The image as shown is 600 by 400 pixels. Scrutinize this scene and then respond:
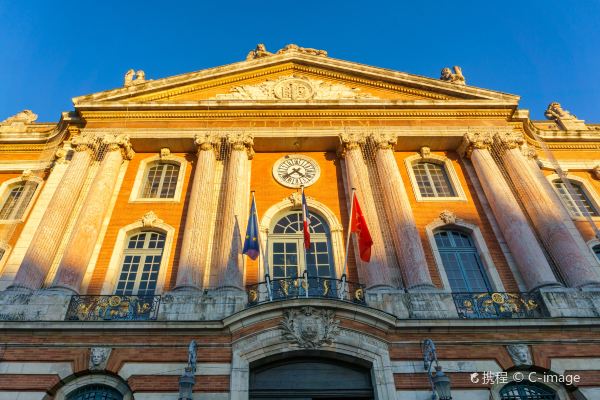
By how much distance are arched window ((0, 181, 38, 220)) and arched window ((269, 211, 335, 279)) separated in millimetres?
9690

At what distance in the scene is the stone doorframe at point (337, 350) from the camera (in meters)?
11.5

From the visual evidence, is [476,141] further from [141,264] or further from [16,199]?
[16,199]

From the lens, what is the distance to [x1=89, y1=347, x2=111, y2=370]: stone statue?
1167 centimetres

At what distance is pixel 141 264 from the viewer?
15148mm

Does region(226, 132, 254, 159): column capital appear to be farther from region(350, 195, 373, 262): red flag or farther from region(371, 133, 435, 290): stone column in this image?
region(350, 195, 373, 262): red flag

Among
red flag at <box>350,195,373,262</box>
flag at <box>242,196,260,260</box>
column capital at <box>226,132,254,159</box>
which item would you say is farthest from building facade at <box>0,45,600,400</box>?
flag at <box>242,196,260,260</box>

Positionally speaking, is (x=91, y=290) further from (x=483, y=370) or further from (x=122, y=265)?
(x=483, y=370)

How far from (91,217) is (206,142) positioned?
16.6 feet

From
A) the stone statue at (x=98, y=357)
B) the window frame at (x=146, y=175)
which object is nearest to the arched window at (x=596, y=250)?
the window frame at (x=146, y=175)

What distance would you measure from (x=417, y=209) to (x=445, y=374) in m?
6.49

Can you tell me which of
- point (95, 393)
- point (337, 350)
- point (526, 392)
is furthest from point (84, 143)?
point (526, 392)

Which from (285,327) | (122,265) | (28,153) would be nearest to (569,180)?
(285,327)

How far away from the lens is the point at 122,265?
15.2 metres

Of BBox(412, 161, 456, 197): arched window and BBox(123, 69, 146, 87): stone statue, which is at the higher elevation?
BBox(123, 69, 146, 87): stone statue
